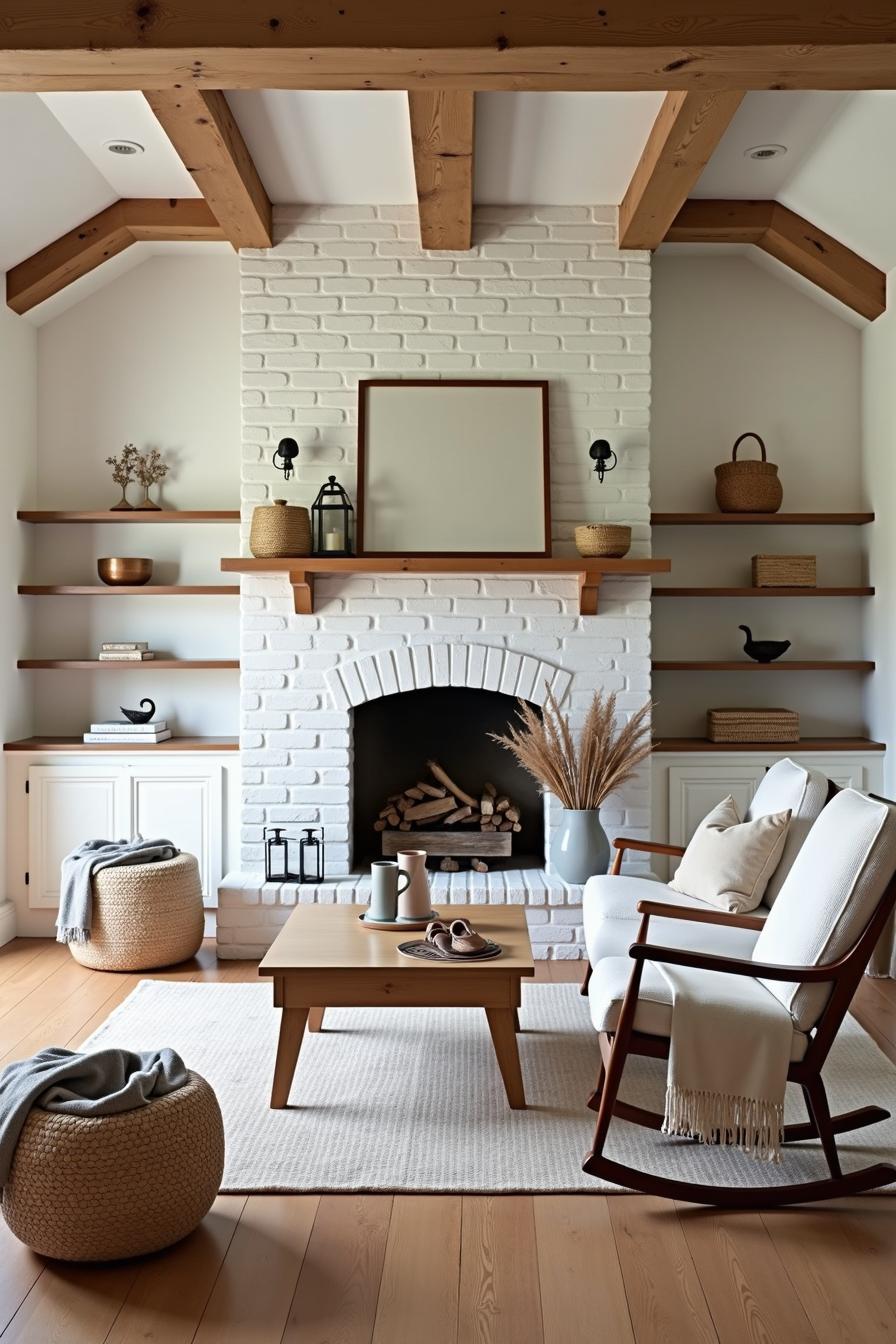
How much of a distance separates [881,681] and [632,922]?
7.56ft

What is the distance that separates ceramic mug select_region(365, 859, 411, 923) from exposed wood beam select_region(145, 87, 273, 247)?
2381 millimetres

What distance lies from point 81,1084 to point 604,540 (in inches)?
120

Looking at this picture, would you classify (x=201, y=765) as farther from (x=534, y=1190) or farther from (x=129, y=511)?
(x=534, y=1190)

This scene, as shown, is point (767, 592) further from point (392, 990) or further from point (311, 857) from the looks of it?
point (392, 990)

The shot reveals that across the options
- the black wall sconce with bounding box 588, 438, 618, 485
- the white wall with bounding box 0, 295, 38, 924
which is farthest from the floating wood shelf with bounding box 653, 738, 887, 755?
the white wall with bounding box 0, 295, 38, 924

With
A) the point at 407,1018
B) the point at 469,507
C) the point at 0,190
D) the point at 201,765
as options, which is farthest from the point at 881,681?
the point at 0,190

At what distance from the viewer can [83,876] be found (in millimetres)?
4762

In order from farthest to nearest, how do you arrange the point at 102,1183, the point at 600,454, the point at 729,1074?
the point at 600,454
the point at 729,1074
the point at 102,1183

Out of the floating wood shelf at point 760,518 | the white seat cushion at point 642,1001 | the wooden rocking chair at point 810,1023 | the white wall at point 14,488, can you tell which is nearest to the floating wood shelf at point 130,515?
the white wall at point 14,488

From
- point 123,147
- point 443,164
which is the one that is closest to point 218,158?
point 123,147

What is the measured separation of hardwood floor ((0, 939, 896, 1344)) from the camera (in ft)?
7.61

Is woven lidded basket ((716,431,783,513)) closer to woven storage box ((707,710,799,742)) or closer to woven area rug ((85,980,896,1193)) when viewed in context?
woven storage box ((707,710,799,742))

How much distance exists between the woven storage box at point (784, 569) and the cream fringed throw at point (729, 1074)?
3.05 metres

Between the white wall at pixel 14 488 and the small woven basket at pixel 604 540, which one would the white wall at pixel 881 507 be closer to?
the small woven basket at pixel 604 540
